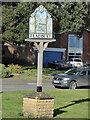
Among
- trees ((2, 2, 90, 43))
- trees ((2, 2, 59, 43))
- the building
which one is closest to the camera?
trees ((2, 2, 59, 43))

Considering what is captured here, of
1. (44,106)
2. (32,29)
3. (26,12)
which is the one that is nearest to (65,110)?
(44,106)

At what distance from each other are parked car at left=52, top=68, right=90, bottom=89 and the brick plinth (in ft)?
32.2

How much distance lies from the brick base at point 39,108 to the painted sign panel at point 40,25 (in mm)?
2495

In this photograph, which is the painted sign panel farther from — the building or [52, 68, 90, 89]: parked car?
the building

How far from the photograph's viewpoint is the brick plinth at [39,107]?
348 inches

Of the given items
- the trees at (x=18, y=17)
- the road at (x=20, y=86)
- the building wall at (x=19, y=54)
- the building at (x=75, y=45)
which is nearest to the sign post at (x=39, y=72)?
the road at (x=20, y=86)

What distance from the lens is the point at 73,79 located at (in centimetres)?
1906

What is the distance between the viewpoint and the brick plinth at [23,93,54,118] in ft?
29.0

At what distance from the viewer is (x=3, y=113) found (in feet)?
31.1

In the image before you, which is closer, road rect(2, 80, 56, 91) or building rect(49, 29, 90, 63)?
road rect(2, 80, 56, 91)

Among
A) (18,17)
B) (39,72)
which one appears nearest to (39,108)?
(39,72)

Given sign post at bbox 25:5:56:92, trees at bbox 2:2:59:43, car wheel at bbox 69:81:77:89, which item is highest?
trees at bbox 2:2:59:43

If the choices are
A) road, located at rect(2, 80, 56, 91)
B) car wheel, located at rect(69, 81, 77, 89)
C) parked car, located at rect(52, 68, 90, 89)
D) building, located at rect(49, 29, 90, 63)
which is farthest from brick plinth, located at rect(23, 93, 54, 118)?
building, located at rect(49, 29, 90, 63)

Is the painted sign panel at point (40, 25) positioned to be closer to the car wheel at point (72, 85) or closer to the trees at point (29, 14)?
the car wheel at point (72, 85)
